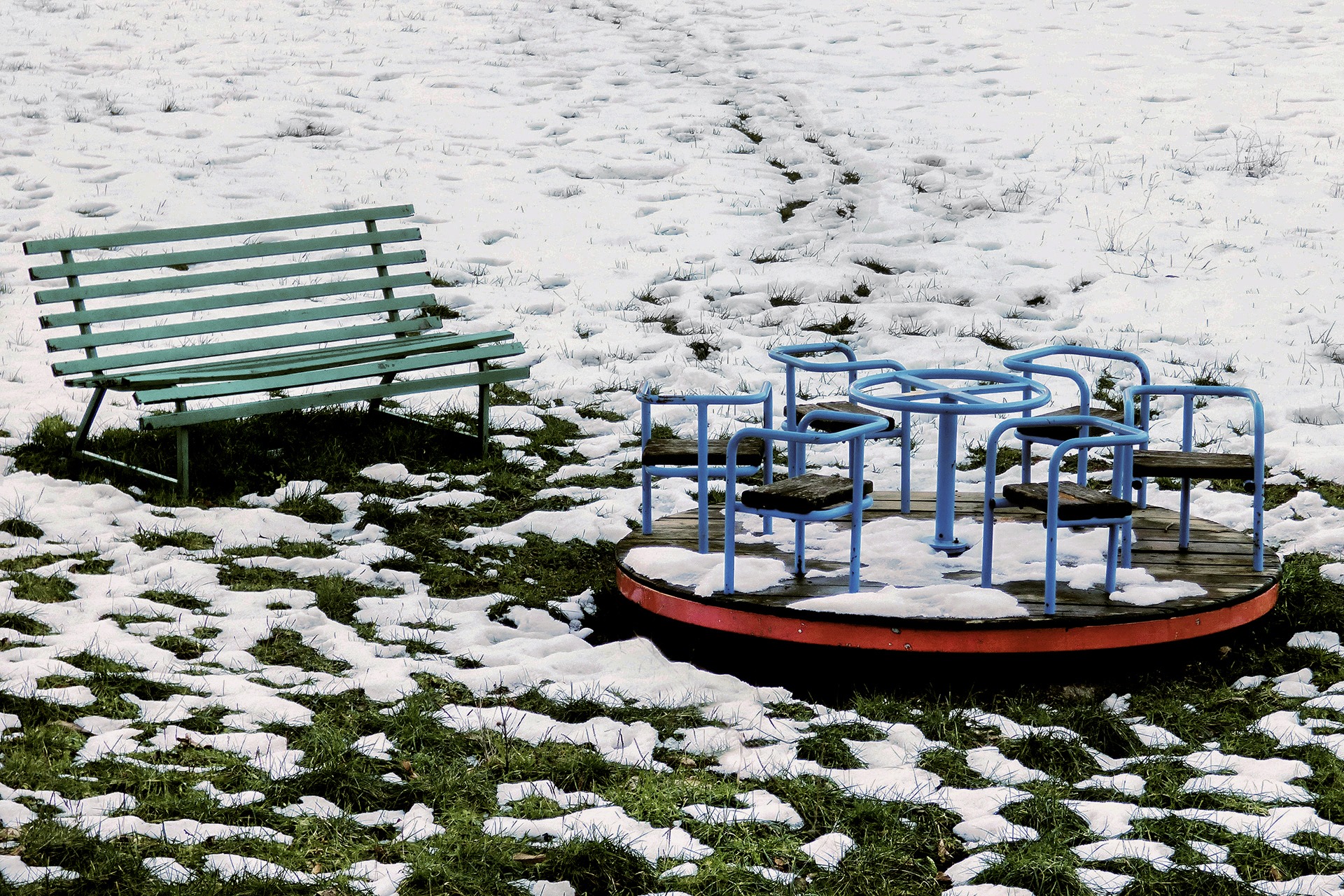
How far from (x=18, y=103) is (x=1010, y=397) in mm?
10115

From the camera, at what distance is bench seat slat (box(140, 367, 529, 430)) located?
661 centimetres

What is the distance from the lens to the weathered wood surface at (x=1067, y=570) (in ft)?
15.5

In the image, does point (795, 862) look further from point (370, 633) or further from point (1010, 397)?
point (1010, 397)

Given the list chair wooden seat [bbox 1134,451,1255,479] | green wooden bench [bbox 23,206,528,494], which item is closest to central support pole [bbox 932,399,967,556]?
chair wooden seat [bbox 1134,451,1255,479]

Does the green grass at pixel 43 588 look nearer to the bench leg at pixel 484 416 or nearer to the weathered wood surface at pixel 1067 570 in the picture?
the weathered wood surface at pixel 1067 570

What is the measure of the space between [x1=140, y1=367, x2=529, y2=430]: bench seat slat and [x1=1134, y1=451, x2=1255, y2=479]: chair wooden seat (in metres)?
3.45

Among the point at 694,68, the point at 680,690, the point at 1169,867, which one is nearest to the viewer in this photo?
the point at 1169,867

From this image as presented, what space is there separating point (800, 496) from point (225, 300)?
4636mm

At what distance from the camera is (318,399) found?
7.23 m

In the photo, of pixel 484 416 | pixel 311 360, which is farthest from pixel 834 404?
pixel 311 360

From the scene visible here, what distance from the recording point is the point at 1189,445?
5891mm

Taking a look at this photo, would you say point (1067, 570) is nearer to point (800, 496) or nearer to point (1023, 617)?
point (1023, 617)

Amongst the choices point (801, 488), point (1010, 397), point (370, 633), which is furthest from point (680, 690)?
point (1010, 397)

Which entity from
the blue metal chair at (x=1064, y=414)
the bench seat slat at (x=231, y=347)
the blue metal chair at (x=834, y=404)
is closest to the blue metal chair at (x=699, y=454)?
the blue metal chair at (x=834, y=404)
